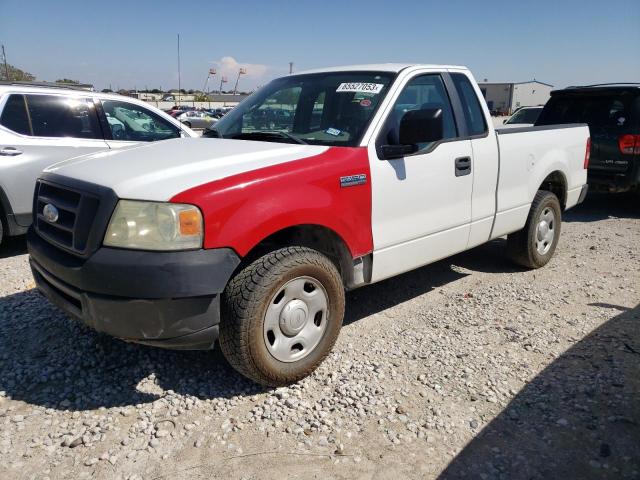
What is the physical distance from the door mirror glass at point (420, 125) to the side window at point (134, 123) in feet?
12.8

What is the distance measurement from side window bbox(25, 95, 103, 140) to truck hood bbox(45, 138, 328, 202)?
8.97 ft

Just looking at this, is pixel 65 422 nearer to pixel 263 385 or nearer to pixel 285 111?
pixel 263 385

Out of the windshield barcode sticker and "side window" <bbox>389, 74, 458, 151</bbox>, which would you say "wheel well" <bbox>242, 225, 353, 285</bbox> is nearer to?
"side window" <bbox>389, 74, 458, 151</bbox>

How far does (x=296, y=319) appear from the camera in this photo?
3.10 m

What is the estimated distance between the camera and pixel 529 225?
16.8 feet

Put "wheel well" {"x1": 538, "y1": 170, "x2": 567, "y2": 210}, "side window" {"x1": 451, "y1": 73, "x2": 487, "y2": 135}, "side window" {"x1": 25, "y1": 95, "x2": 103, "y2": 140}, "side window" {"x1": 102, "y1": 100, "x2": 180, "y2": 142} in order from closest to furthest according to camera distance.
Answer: "side window" {"x1": 451, "y1": 73, "x2": 487, "y2": 135} < "wheel well" {"x1": 538, "y1": 170, "x2": 567, "y2": 210} < "side window" {"x1": 25, "y1": 95, "x2": 103, "y2": 140} < "side window" {"x1": 102, "y1": 100, "x2": 180, "y2": 142}

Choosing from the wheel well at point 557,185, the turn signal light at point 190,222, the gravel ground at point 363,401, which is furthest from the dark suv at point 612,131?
the turn signal light at point 190,222

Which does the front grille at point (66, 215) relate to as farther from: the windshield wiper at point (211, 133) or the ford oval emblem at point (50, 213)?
the windshield wiper at point (211, 133)

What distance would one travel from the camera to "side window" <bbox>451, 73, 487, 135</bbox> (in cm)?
430

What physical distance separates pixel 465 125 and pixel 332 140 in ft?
4.42

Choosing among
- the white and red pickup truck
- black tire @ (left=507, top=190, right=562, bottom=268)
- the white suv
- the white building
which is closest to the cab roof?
the white and red pickup truck

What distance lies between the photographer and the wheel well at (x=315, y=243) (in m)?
3.13

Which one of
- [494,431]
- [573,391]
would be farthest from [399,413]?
[573,391]

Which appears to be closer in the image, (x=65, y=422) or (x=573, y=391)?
(x=65, y=422)
